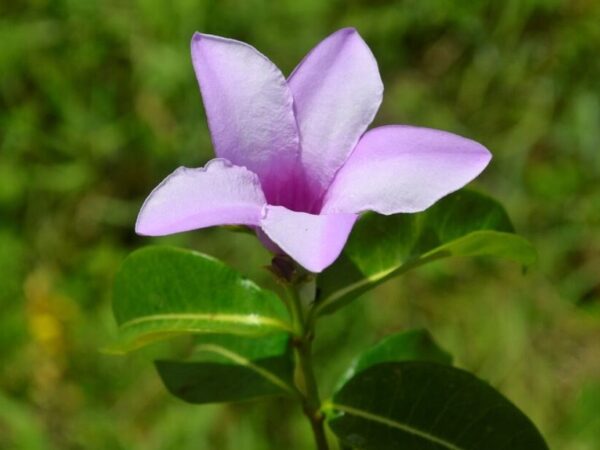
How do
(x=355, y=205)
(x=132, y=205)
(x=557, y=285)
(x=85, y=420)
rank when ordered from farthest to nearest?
1. (x=132, y=205)
2. (x=557, y=285)
3. (x=85, y=420)
4. (x=355, y=205)

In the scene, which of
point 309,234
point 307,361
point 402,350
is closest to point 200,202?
point 309,234

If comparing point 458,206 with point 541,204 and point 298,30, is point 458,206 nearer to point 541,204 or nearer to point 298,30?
point 541,204

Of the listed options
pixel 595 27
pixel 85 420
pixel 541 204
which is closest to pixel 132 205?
pixel 85 420

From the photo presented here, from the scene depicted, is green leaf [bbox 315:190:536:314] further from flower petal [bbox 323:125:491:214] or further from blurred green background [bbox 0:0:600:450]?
blurred green background [bbox 0:0:600:450]

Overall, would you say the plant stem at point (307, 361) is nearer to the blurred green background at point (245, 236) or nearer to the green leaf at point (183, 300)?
the green leaf at point (183, 300)

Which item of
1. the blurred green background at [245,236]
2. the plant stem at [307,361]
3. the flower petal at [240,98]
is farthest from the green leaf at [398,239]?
the blurred green background at [245,236]

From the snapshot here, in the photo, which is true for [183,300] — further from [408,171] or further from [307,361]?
[408,171]
